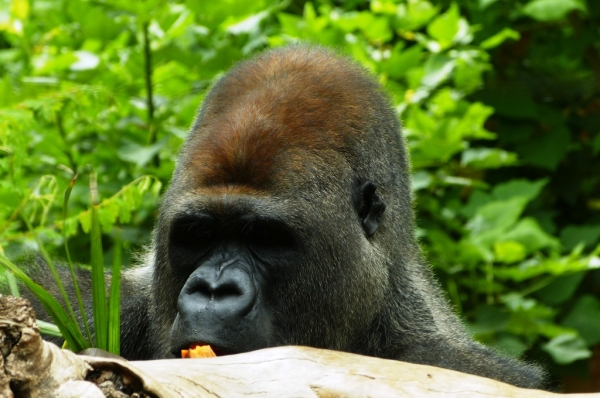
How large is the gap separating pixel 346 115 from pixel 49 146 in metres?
2.10

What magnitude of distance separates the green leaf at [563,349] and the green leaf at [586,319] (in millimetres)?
279

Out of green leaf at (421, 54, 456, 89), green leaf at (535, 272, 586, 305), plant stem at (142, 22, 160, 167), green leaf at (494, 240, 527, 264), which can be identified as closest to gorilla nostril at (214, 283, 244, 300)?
plant stem at (142, 22, 160, 167)

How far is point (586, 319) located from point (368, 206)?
2.98 meters

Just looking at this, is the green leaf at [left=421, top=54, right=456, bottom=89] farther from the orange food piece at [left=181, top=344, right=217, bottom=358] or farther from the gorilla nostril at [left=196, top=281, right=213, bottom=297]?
the orange food piece at [left=181, top=344, right=217, bottom=358]

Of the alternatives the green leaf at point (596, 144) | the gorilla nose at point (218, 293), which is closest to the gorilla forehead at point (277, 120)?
the gorilla nose at point (218, 293)

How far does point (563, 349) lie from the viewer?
5.53 meters

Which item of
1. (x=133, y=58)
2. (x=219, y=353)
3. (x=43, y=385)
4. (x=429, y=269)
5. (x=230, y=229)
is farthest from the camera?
(x=133, y=58)

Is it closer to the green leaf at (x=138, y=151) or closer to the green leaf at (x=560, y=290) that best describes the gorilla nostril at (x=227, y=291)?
the green leaf at (x=138, y=151)

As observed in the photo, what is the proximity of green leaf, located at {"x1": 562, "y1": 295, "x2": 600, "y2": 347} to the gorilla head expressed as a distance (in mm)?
2329

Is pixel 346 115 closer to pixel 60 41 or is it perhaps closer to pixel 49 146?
pixel 49 146

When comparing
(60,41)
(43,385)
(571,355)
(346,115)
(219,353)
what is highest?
(60,41)

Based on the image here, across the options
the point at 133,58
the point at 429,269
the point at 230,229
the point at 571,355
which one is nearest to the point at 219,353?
Result: the point at 230,229

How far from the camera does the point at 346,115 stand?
3568 millimetres

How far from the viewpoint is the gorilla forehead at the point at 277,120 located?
10.8 ft
